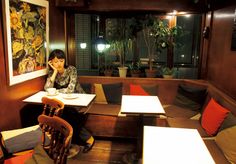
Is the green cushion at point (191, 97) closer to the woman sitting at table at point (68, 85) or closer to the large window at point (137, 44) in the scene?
the large window at point (137, 44)

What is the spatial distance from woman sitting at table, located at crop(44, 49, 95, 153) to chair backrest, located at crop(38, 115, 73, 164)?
1.38 meters

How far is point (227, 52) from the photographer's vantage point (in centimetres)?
280

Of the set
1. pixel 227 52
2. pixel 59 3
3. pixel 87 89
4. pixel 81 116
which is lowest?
pixel 81 116

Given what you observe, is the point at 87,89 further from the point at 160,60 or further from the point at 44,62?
the point at 160,60

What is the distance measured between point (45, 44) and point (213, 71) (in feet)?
8.00

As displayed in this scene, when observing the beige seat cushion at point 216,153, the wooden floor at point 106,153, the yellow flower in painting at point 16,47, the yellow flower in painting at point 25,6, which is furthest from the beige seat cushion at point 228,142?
the yellow flower in painting at point 25,6

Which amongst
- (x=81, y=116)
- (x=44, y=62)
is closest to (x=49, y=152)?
(x=81, y=116)

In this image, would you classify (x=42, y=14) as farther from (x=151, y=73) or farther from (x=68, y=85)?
(x=151, y=73)

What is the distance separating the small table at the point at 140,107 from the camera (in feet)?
7.82

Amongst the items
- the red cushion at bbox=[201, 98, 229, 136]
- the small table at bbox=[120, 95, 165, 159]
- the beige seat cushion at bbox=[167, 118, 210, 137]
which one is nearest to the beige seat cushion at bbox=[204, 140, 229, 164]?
the red cushion at bbox=[201, 98, 229, 136]

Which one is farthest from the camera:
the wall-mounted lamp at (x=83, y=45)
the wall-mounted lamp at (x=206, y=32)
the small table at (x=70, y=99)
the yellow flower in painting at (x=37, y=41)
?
the wall-mounted lamp at (x=83, y=45)

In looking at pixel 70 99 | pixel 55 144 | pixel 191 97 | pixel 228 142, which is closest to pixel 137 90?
pixel 191 97

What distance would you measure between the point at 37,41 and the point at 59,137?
5.93 ft

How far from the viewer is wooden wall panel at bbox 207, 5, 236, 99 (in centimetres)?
268
